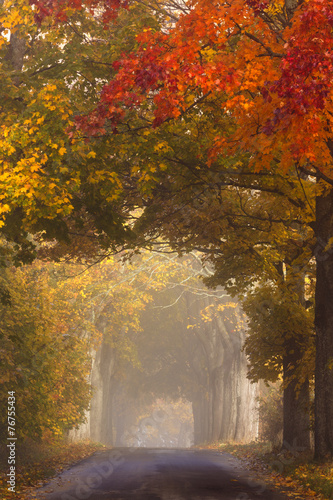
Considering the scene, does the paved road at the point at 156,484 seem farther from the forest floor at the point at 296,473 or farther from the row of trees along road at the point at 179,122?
the row of trees along road at the point at 179,122

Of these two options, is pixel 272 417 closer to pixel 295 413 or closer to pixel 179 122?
pixel 295 413

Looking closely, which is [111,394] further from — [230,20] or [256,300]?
[230,20]

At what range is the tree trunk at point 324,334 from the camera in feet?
40.2

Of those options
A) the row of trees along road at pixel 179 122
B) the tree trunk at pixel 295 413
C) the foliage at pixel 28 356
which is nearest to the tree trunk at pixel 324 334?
the row of trees along road at pixel 179 122

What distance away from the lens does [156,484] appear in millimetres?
12312

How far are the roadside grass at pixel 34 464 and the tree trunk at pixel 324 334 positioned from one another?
5.96 metres

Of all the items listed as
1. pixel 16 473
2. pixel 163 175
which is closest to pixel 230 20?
pixel 163 175

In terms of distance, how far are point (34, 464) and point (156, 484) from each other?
5182mm

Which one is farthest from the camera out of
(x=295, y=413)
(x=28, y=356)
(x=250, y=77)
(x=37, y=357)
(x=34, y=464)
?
(x=295, y=413)

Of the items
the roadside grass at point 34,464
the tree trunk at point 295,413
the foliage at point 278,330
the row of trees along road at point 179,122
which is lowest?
the roadside grass at point 34,464

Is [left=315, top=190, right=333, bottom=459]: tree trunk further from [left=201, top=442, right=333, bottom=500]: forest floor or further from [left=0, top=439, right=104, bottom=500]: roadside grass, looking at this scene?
[left=0, top=439, right=104, bottom=500]: roadside grass

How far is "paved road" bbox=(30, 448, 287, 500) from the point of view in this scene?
10.5 m

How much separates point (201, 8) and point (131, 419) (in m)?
61.9

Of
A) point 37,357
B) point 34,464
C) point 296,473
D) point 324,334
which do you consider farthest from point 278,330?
point 34,464
